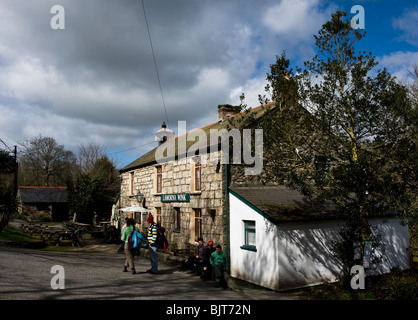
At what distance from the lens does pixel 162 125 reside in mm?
26422

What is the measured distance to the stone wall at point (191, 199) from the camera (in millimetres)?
13531

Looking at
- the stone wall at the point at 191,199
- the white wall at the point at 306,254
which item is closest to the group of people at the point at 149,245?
the stone wall at the point at 191,199

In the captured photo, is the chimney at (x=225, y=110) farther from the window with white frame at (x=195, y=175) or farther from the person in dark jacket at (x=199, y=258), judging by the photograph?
the person in dark jacket at (x=199, y=258)

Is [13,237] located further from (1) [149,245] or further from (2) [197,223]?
(1) [149,245]

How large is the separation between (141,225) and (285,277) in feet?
41.7

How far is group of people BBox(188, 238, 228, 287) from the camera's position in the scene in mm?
10680

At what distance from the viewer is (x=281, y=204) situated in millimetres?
12328

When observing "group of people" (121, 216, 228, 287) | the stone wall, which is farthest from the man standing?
the stone wall

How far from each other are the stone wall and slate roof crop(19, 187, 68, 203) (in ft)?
75.0

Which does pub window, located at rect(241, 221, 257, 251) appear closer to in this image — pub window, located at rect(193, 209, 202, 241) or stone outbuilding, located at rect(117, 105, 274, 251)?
stone outbuilding, located at rect(117, 105, 274, 251)

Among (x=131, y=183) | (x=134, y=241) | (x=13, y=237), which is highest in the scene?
(x=131, y=183)

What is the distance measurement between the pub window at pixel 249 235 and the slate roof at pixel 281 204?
96cm

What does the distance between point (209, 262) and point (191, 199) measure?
440 centimetres

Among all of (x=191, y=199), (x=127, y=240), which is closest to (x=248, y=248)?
(x=127, y=240)
